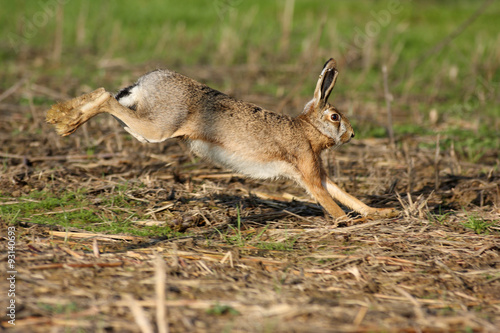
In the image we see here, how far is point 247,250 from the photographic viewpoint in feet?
14.5

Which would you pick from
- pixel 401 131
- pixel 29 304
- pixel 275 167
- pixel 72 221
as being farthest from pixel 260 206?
pixel 401 131

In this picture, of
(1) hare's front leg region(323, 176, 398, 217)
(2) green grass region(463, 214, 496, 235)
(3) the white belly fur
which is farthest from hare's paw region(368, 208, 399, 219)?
(3) the white belly fur

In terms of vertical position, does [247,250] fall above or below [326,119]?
below

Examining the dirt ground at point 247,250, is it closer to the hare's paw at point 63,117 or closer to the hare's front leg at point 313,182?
the hare's front leg at point 313,182

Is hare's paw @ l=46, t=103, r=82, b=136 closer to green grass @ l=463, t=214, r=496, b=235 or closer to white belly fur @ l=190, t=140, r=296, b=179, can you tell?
white belly fur @ l=190, t=140, r=296, b=179

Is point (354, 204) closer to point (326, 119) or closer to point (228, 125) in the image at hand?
point (326, 119)

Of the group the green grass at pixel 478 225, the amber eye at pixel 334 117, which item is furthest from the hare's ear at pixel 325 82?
the green grass at pixel 478 225

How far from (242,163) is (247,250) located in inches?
37.0

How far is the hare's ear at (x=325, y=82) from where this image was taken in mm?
5277

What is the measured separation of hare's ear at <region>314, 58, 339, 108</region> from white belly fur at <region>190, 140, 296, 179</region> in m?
0.70

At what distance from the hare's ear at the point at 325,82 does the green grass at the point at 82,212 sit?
5.83 feet

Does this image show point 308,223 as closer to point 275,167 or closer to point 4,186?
point 275,167

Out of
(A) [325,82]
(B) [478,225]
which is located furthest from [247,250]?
(B) [478,225]

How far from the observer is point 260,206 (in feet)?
18.5
